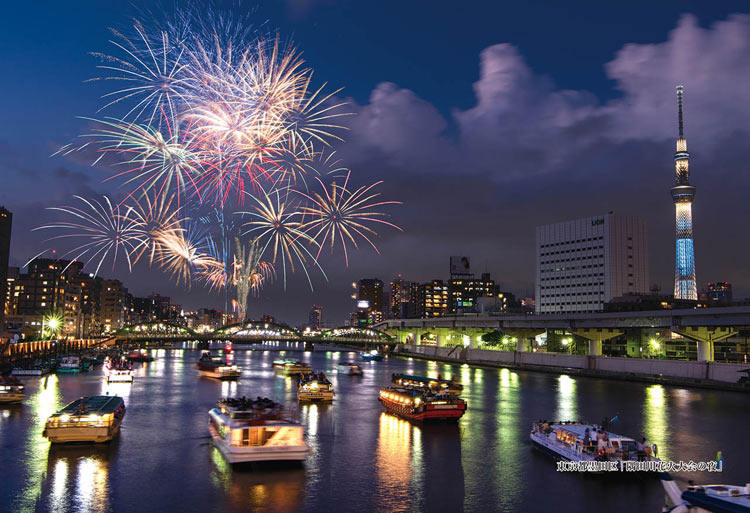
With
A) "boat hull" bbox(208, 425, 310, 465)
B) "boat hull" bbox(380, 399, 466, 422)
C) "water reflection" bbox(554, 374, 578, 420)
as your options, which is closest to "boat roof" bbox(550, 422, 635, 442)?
"boat hull" bbox(380, 399, 466, 422)

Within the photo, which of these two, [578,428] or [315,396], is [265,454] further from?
[315,396]

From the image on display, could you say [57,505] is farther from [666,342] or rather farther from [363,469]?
[666,342]

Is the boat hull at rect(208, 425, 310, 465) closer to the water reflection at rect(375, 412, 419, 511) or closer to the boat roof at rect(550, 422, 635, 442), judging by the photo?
the water reflection at rect(375, 412, 419, 511)

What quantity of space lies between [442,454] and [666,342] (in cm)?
11257

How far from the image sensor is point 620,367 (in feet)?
343

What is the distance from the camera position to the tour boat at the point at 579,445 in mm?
33688

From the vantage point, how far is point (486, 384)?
94.6m

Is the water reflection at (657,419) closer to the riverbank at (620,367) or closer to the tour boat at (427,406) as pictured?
the riverbank at (620,367)

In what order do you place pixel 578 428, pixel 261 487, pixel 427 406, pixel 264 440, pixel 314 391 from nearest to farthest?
pixel 261 487, pixel 264 440, pixel 578 428, pixel 427 406, pixel 314 391

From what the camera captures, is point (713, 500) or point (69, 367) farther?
point (69, 367)

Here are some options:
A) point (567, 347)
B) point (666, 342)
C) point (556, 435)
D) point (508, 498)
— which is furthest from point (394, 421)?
point (567, 347)

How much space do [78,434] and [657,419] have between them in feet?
153

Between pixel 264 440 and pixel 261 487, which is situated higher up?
pixel 264 440

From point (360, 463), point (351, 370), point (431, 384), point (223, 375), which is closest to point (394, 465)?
point (360, 463)
